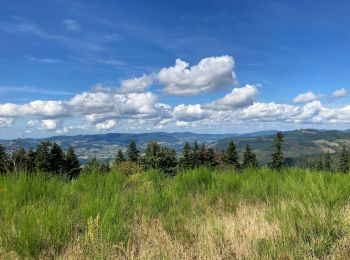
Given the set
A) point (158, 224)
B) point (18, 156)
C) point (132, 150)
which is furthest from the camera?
point (132, 150)

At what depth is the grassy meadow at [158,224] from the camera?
Result: 18.1ft

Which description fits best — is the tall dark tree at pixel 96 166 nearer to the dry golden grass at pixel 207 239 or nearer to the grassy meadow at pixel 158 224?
the grassy meadow at pixel 158 224

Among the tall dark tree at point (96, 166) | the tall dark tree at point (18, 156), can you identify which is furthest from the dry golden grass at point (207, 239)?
the tall dark tree at point (96, 166)

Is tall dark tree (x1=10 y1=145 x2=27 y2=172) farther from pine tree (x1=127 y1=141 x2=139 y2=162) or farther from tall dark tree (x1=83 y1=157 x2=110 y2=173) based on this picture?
pine tree (x1=127 y1=141 x2=139 y2=162)

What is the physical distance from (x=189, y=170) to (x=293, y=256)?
715 centimetres

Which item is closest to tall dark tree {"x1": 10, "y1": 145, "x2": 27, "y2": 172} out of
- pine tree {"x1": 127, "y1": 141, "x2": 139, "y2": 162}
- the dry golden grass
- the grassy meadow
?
the grassy meadow

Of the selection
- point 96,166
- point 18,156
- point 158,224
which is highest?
point 18,156

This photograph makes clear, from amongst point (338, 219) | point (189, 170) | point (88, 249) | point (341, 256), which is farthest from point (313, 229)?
point (189, 170)

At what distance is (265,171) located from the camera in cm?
1243

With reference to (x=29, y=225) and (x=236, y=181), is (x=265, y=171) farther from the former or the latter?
(x=29, y=225)

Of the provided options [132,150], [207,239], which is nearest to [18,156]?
[207,239]

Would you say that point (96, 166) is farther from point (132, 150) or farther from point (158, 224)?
point (132, 150)

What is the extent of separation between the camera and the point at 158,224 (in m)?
7.32

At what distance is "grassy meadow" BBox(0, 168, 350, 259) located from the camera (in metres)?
5.50
